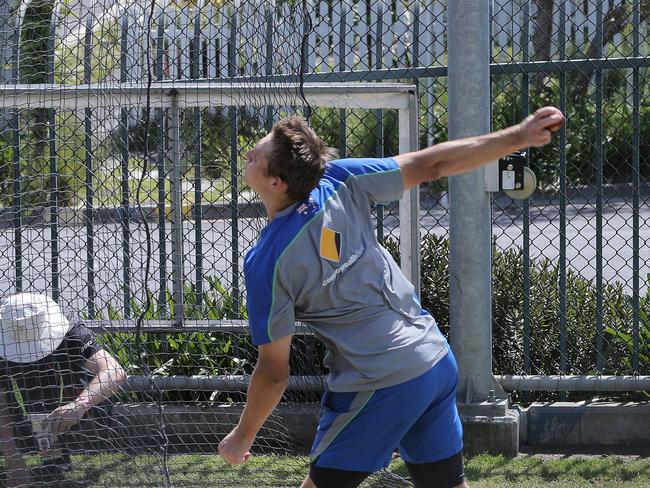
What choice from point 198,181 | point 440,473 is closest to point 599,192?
point 198,181

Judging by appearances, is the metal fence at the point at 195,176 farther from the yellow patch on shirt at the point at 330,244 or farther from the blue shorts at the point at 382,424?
the blue shorts at the point at 382,424

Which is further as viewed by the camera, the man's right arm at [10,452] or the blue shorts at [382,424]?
the man's right arm at [10,452]

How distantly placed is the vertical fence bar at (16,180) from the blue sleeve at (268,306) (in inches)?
83.2

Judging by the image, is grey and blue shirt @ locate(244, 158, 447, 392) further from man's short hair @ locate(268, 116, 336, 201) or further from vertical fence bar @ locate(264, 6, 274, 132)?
vertical fence bar @ locate(264, 6, 274, 132)

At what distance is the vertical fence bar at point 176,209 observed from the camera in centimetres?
462

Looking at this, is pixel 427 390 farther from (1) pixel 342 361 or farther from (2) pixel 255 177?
A: (2) pixel 255 177

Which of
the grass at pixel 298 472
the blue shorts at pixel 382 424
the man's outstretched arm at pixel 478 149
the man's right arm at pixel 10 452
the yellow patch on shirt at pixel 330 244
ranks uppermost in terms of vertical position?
the man's outstretched arm at pixel 478 149

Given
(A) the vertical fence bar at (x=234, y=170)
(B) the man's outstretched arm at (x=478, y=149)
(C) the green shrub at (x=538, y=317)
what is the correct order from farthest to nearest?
(C) the green shrub at (x=538, y=317)
(A) the vertical fence bar at (x=234, y=170)
(B) the man's outstretched arm at (x=478, y=149)

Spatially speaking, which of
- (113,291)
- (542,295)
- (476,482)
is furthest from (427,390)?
(542,295)

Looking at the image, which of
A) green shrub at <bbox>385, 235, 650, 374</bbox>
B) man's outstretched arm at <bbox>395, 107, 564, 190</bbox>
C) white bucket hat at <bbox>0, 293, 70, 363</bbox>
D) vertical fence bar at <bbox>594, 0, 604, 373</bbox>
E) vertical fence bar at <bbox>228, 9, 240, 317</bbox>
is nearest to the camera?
man's outstretched arm at <bbox>395, 107, 564, 190</bbox>

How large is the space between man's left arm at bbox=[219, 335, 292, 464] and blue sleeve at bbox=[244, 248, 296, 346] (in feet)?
0.12

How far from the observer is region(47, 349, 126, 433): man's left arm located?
4625 millimetres

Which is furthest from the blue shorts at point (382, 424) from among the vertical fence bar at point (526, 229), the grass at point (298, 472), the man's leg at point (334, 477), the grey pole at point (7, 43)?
the grey pole at point (7, 43)

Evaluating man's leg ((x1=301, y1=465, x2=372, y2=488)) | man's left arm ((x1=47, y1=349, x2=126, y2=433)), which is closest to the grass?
man's left arm ((x1=47, y1=349, x2=126, y2=433))
